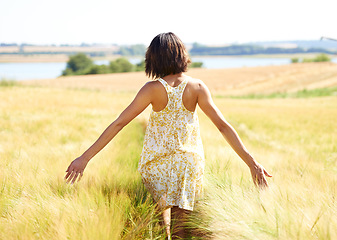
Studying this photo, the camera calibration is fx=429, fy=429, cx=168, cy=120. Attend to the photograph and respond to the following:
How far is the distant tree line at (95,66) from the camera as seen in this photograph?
8006 cm

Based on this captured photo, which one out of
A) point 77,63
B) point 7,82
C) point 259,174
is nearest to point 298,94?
point 7,82

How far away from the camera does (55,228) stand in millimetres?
2115

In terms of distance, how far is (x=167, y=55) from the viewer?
2572 mm

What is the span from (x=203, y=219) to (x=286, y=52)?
5519 inches

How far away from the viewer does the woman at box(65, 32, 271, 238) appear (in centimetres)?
258

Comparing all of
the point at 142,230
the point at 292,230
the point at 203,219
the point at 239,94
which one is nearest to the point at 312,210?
the point at 292,230

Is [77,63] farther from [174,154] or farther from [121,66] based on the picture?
[174,154]

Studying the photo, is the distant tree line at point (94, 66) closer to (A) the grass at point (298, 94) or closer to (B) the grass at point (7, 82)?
(A) the grass at point (298, 94)

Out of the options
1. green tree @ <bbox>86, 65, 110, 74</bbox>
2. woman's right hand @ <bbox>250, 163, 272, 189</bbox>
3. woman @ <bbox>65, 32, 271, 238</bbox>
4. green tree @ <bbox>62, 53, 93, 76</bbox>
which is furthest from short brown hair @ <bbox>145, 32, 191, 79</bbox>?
green tree @ <bbox>62, 53, 93, 76</bbox>

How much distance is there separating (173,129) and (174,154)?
16 cm

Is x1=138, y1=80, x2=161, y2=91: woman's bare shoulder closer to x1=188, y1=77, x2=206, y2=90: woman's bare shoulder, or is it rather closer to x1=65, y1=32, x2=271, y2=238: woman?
x1=65, y1=32, x2=271, y2=238: woman

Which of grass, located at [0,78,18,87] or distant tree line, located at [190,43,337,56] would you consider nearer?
grass, located at [0,78,18,87]

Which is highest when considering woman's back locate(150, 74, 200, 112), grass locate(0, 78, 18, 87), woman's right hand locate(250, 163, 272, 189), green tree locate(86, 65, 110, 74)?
woman's back locate(150, 74, 200, 112)

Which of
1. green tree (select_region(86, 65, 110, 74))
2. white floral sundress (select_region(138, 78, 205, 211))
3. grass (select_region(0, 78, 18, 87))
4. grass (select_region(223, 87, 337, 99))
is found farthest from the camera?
green tree (select_region(86, 65, 110, 74))
